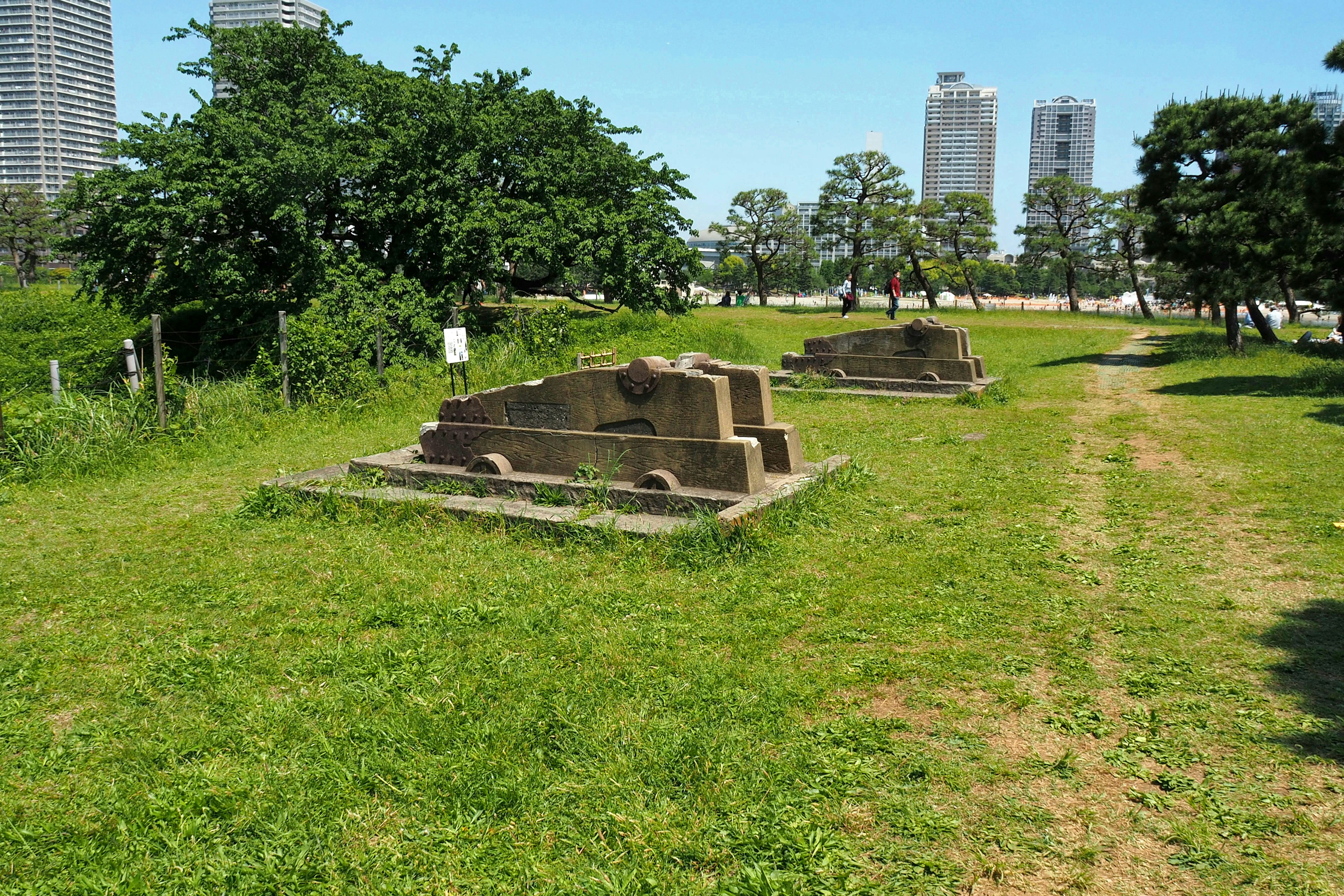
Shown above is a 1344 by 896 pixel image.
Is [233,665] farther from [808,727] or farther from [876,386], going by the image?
[876,386]

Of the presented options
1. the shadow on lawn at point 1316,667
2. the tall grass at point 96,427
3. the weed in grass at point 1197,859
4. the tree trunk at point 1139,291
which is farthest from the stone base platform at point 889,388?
the tree trunk at point 1139,291

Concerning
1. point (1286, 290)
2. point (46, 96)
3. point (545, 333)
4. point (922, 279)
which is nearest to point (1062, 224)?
point (922, 279)

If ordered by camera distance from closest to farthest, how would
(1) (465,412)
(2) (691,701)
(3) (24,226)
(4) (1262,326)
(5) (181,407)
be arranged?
(2) (691,701) < (1) (465,412) < (5) (181,407) < (4) (1262,326) < (3) (24,226)

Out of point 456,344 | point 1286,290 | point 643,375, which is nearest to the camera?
point 643,375

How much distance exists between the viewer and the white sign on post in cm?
919

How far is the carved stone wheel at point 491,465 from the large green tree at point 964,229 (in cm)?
3102

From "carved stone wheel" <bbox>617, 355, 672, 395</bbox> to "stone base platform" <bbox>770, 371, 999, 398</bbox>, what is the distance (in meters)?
6.00

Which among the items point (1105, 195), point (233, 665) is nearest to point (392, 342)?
point (233, 665)

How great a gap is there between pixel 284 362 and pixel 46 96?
20536cm

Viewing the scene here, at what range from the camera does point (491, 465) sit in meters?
7.36

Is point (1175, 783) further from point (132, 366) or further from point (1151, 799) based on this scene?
point (132, 366)

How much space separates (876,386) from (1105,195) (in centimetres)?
2844

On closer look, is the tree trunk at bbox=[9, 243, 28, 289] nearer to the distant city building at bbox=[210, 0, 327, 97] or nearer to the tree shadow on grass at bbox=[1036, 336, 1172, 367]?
the tree shadow on grass at bbox=[1036, 336, 1172, 367]

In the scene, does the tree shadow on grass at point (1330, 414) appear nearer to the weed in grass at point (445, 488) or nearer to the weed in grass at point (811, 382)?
the weed in grass at point (811, 382)
